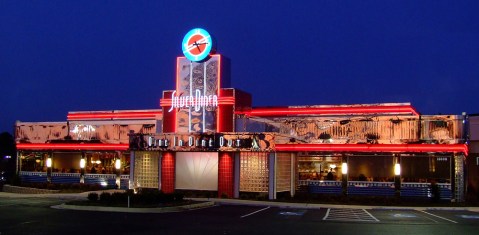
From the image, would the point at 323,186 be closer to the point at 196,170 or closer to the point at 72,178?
the point at 196,170

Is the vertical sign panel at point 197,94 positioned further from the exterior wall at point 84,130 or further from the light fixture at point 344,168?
Result: the light fixture at point 344,168

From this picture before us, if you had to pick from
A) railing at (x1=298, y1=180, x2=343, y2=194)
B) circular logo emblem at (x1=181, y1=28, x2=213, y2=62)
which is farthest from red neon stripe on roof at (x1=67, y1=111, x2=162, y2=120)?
railing at (x1=298, y1=180, x2=343, y2=194)

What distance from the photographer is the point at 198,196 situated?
39.9m

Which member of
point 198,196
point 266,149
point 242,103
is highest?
point 242,103

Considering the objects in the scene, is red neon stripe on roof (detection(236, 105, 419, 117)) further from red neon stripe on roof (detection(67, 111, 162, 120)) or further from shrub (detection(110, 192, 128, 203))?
shrub (detection(110, 192, 128, 203))

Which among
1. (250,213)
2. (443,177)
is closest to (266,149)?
(250,213)

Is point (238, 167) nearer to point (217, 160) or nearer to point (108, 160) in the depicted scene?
point (217, 160)

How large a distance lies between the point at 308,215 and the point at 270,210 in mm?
3274

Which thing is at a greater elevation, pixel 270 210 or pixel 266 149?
pixel 266 149

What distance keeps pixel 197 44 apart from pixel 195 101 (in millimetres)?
3923

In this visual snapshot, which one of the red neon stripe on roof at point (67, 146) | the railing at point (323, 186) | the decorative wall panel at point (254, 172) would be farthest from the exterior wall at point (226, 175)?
the red neon stripe on roof at point (67, 146)

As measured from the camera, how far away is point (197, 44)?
133ft

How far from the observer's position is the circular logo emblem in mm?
40094

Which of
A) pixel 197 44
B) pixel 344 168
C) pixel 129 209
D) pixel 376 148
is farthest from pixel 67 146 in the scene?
pixel 376 148
